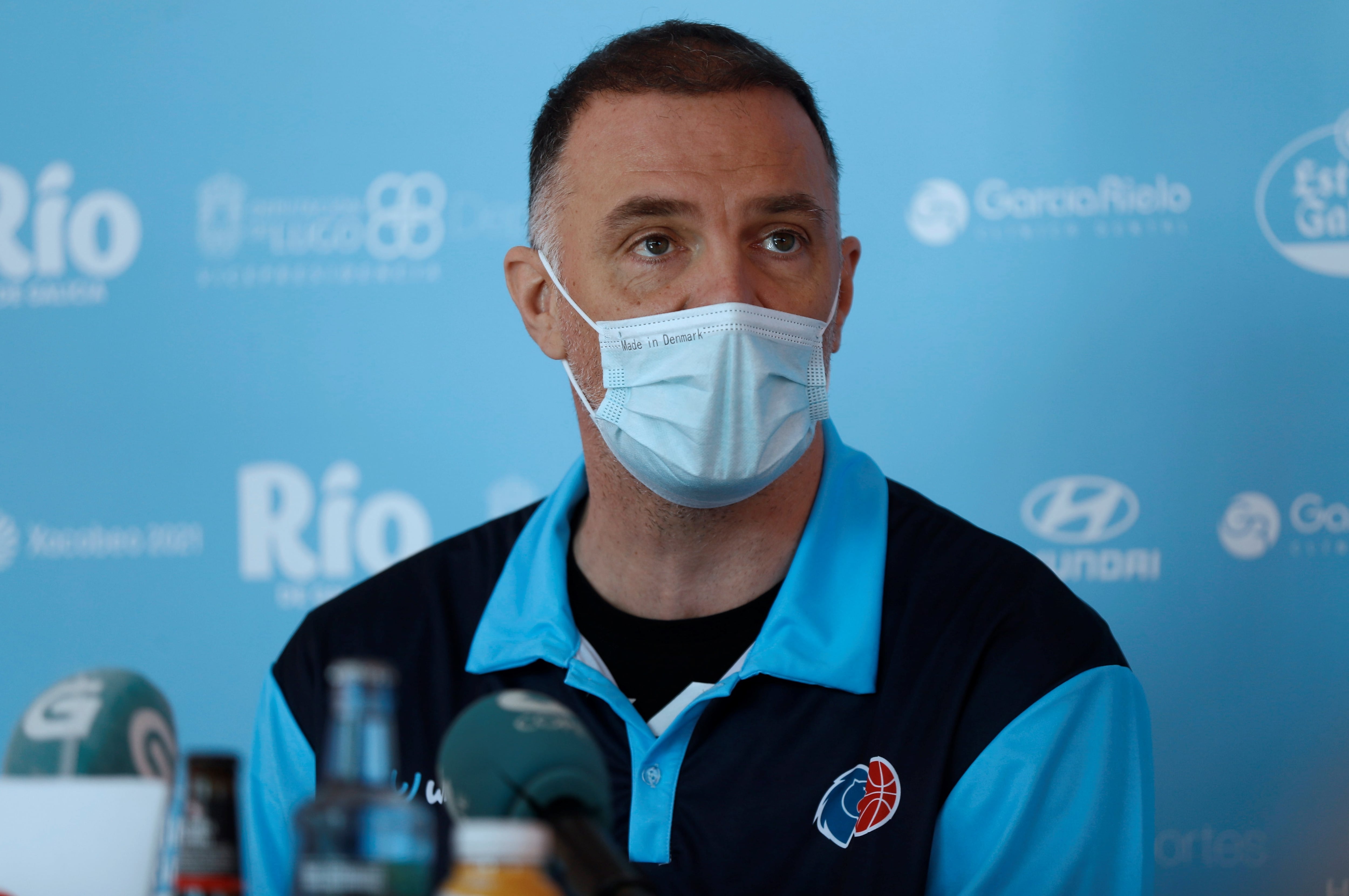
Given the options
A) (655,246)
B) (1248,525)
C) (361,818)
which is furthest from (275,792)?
(1248,525)

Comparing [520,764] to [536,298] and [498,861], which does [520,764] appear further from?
[536,298]

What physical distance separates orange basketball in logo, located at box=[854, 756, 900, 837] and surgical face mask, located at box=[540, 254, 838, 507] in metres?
0.38

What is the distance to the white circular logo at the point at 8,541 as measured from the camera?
8.68ft

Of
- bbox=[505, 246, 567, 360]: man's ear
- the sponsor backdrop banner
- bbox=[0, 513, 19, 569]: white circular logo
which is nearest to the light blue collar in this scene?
bbox=[505, 246, 567, 360]: man's ear

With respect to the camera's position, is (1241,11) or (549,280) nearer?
(549,280)

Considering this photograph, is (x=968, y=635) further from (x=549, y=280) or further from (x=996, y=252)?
(x=996, y=252)

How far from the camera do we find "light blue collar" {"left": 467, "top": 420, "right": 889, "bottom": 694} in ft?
4.87

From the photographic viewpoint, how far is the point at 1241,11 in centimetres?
235

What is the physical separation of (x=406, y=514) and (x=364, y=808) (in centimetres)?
210

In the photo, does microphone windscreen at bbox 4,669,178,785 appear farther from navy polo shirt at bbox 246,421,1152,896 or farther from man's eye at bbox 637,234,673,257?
man's eye at bbox 637,234,673,257

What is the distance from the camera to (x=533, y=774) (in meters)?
0.62

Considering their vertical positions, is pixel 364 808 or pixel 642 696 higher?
pixel 364 808


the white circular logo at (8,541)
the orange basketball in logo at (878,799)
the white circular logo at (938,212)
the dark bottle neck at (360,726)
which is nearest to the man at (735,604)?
the orange basketball in logo at (878,799)

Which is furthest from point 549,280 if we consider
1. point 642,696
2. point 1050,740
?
point 1050,740
